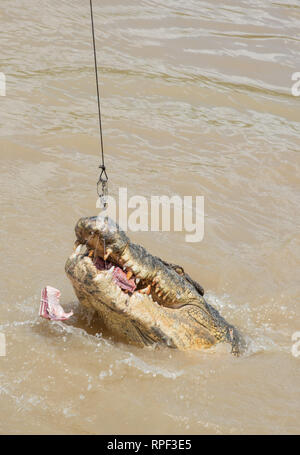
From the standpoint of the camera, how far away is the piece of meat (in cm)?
378

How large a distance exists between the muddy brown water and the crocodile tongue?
0.44m

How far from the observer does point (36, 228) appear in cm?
599

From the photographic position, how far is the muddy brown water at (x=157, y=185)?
377 cm

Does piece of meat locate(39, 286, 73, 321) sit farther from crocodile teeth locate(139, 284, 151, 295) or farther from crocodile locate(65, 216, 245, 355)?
crocodile teeth locate(139, 284, 151, 295)

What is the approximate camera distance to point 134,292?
140 inches

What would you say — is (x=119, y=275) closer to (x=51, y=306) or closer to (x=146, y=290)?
(x=146, y=290)

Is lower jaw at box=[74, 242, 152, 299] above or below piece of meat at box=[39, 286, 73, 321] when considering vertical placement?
above

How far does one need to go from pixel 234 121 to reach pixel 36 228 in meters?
4.02

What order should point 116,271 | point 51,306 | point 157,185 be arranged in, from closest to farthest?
point 116,271 → point 51,306 → point 157,185

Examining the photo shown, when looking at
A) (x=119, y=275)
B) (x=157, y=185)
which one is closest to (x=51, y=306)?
(x=119, y=275)

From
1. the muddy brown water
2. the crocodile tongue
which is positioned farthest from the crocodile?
the muddy brown water

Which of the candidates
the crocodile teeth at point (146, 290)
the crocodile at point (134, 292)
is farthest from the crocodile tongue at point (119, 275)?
the crocodile teeth at point (146, 290)

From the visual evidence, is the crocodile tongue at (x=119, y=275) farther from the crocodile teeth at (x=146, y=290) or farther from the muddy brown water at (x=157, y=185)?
the muddy brown water at (x=157, y=185)

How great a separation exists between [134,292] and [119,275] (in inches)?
5.4
